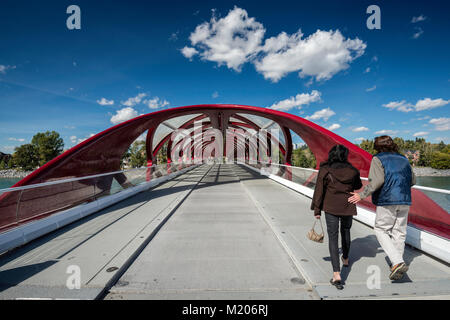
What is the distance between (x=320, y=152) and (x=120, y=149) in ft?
30.0

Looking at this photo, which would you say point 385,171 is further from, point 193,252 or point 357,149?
point 357,149

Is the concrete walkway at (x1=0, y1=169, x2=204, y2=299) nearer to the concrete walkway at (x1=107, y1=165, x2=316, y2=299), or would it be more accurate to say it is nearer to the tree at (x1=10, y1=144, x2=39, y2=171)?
the concrete walkway at (x1=107, y1=165, x2=316, y2=299)

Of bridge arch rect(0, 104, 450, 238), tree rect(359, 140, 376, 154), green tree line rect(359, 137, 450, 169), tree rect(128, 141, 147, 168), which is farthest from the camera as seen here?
tree rect(359, 140, 376, 154)

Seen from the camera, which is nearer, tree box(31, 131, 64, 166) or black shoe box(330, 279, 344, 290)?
black shoe box(330, 279, 344, 290)

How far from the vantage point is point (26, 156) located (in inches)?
2183

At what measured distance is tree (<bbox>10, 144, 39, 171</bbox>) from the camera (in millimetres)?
Answer: 55406

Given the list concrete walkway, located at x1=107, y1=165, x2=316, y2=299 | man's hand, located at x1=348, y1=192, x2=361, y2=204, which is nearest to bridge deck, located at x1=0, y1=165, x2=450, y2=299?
concrete walkway, located at x1=107, y1=165, x2=316, y2=299

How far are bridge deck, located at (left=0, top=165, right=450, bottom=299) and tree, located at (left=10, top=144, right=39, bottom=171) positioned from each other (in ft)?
234

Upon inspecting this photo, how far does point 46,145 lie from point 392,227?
253 ft

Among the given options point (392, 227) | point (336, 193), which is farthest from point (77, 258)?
Answer: point (392, 227)

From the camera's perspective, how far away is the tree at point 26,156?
5541 centimetres

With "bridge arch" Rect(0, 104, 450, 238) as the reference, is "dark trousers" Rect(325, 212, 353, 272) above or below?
below

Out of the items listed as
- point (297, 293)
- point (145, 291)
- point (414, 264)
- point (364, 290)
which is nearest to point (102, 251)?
point (145, 291)

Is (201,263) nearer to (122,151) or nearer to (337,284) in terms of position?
(337,284)
